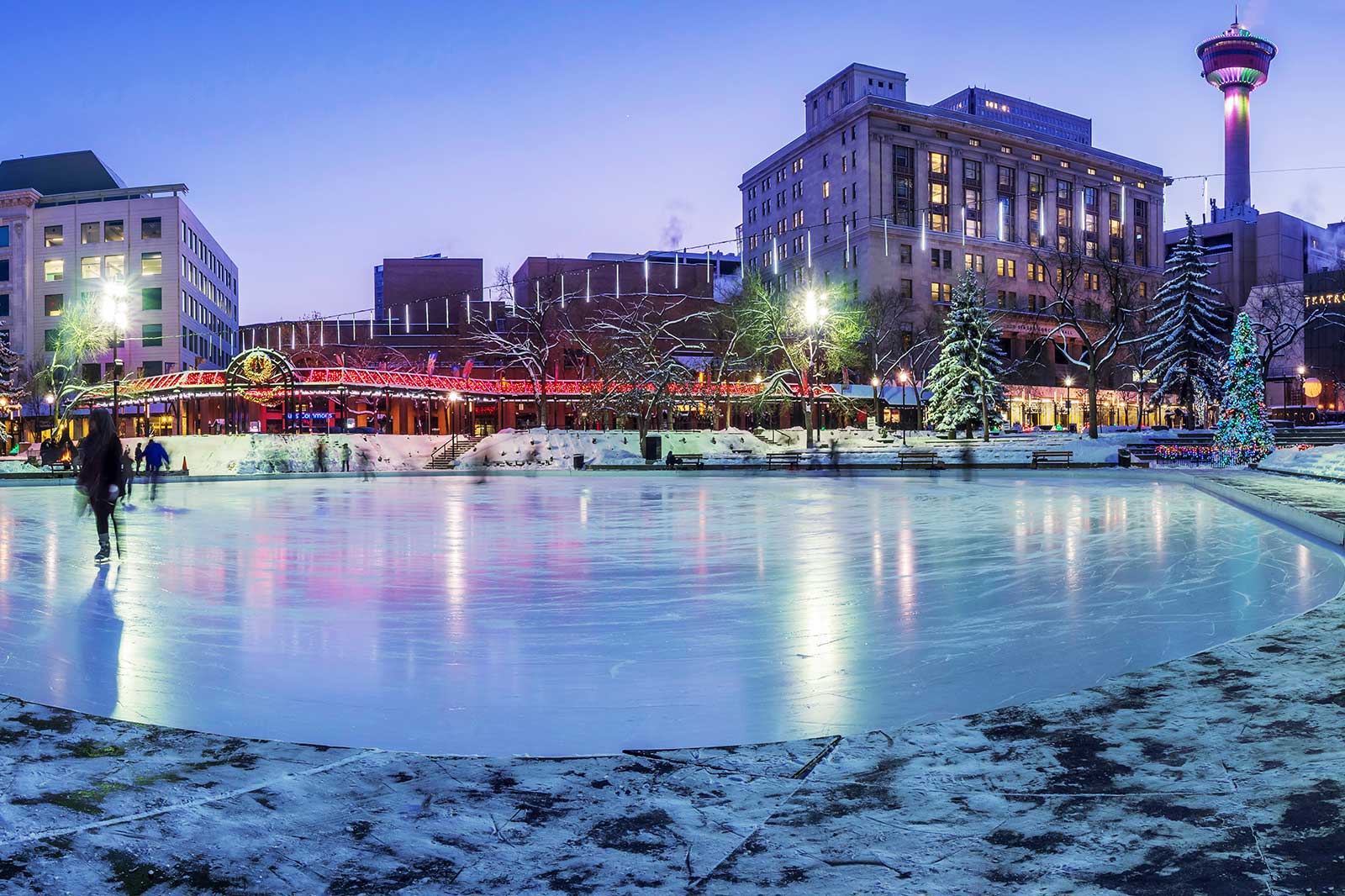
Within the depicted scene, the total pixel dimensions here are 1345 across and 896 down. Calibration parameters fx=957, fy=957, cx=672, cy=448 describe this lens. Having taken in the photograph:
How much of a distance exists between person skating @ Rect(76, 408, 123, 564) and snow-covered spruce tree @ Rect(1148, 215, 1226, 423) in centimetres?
5000

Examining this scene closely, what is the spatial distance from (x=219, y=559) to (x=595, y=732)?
8412 mm

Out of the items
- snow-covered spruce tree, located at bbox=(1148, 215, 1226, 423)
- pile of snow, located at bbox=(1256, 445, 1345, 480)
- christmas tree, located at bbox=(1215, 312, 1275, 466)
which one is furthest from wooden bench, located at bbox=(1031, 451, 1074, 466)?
snow-covered spruce tree, located at bbox=(1148, 215, 1226, 423)

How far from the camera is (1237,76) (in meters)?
167

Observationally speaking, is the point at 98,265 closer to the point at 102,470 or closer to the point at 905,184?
the point at 905,184

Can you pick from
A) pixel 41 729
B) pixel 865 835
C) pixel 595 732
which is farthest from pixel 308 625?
pixel 865 835

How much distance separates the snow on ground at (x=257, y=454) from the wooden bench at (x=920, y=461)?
21164 mm

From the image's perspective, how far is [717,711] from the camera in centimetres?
489

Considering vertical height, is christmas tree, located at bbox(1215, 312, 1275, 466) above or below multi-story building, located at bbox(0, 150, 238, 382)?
below

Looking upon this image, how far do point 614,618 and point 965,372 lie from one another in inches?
1963

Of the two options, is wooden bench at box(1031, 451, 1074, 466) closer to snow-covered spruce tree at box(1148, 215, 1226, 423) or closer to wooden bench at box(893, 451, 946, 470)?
wooden bench at box(893, 451, 946, 470)

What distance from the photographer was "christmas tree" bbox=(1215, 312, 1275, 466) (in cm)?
3145

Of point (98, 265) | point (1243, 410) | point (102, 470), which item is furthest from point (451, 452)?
point (98, 265)

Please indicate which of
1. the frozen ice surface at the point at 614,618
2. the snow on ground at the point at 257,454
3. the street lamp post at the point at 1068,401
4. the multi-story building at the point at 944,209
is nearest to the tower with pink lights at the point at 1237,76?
the multi-story building at the point at 944,209

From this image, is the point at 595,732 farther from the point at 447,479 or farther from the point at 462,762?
the point at 447,479
